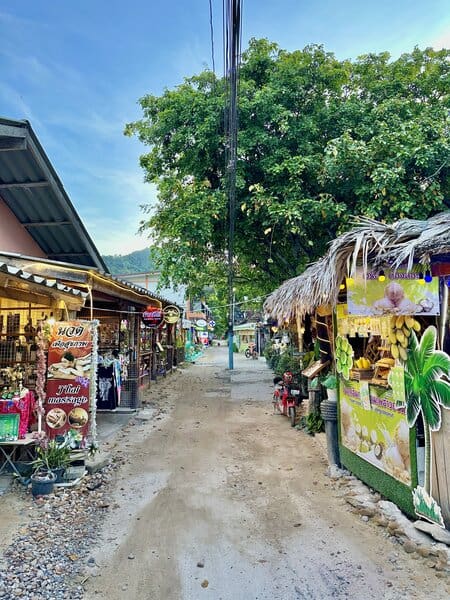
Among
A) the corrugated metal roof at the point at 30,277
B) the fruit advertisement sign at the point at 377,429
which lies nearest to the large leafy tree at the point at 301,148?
the corrugated metal roof at the point at 30,277

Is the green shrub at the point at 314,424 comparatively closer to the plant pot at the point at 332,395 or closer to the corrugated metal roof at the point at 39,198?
the plant pot at the point at 332,395

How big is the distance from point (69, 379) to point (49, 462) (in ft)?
3.45

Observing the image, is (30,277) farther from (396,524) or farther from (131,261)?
(131,261)

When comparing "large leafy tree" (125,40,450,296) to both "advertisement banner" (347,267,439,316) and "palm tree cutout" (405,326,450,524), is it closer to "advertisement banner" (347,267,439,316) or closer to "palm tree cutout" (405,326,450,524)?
"advertisement banner" (347,267,439,316)

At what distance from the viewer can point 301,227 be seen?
389 inches

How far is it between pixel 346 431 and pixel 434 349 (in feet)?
6.79

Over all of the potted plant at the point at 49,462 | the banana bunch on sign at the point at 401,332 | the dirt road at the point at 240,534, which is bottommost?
the dirt road at the point at 240,534

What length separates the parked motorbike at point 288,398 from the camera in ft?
26.7

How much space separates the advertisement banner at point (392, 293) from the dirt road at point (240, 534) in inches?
82.4

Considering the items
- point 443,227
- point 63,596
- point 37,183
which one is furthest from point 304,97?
point 63,596

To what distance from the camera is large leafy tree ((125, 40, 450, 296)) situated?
8.57 m

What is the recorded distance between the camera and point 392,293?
3559 millimetres

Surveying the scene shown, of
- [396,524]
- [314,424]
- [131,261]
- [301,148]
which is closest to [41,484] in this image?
[396,524]

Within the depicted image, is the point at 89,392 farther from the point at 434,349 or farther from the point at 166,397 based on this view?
the point at 166,397
